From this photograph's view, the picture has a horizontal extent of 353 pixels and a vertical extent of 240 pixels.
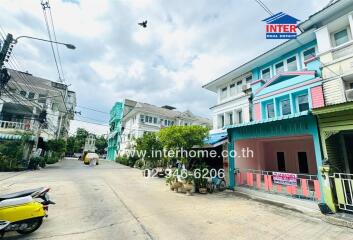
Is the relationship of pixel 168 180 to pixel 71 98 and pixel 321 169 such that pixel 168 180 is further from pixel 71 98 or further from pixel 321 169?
pixel 71 98

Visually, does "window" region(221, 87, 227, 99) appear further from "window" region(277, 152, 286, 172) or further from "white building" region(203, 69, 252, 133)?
"window" region(277, 152, 286, 172)

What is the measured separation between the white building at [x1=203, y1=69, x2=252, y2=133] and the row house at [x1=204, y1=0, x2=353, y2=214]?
0.08 m

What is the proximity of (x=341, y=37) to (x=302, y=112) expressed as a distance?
5.50 m

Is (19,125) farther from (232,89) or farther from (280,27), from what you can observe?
(280,27)

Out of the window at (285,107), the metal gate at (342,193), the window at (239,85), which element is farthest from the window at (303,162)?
the metal gate at (342,193)

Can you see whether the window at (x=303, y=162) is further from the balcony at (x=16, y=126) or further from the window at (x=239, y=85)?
the balcony at (x=16, y=126)

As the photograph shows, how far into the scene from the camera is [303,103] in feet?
36.8

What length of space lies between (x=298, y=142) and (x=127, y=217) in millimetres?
14237

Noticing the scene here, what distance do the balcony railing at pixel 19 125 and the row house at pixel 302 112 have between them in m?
21.0

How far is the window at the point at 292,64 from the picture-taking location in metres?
12.3

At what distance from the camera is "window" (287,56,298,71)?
12320mm

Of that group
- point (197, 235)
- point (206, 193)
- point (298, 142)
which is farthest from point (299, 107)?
point (197, 235)

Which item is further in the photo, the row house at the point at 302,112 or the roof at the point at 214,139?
the roof at the point at 214,139

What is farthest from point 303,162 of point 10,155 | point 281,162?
point 10,155
